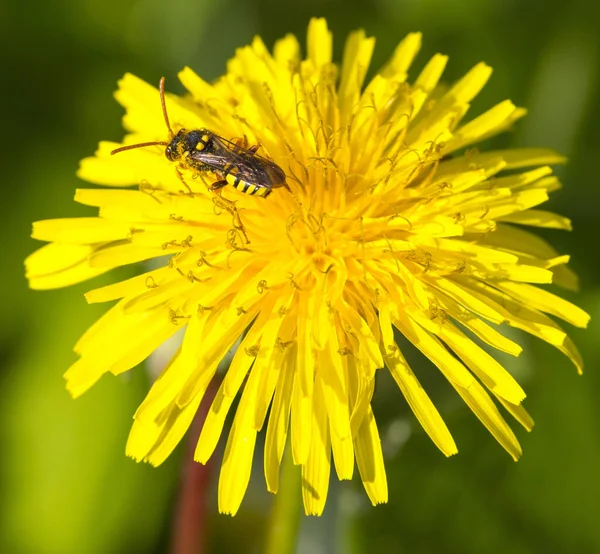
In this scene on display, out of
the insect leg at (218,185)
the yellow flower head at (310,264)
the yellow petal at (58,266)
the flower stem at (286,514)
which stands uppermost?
the yellow petal at (58,266)

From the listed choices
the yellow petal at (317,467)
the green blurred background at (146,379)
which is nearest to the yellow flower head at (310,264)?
the yellow petal at (317,467)

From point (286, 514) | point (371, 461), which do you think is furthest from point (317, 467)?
point (286, 514)

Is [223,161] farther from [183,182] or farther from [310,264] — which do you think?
[310,264]

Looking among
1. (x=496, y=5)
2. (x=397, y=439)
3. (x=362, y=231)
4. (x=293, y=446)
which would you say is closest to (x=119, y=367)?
(x=293, y=446)

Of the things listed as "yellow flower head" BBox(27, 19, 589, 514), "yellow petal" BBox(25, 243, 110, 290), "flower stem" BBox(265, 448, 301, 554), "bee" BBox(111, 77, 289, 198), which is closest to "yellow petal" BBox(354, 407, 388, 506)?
"yellow flower head" BBox(27, 19, 589, 514)

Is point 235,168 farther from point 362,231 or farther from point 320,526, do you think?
point 320,526

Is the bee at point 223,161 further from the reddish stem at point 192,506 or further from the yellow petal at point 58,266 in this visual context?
the reddish stem at point 192,506

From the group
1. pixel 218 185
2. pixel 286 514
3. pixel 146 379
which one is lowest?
pixel 286 514
